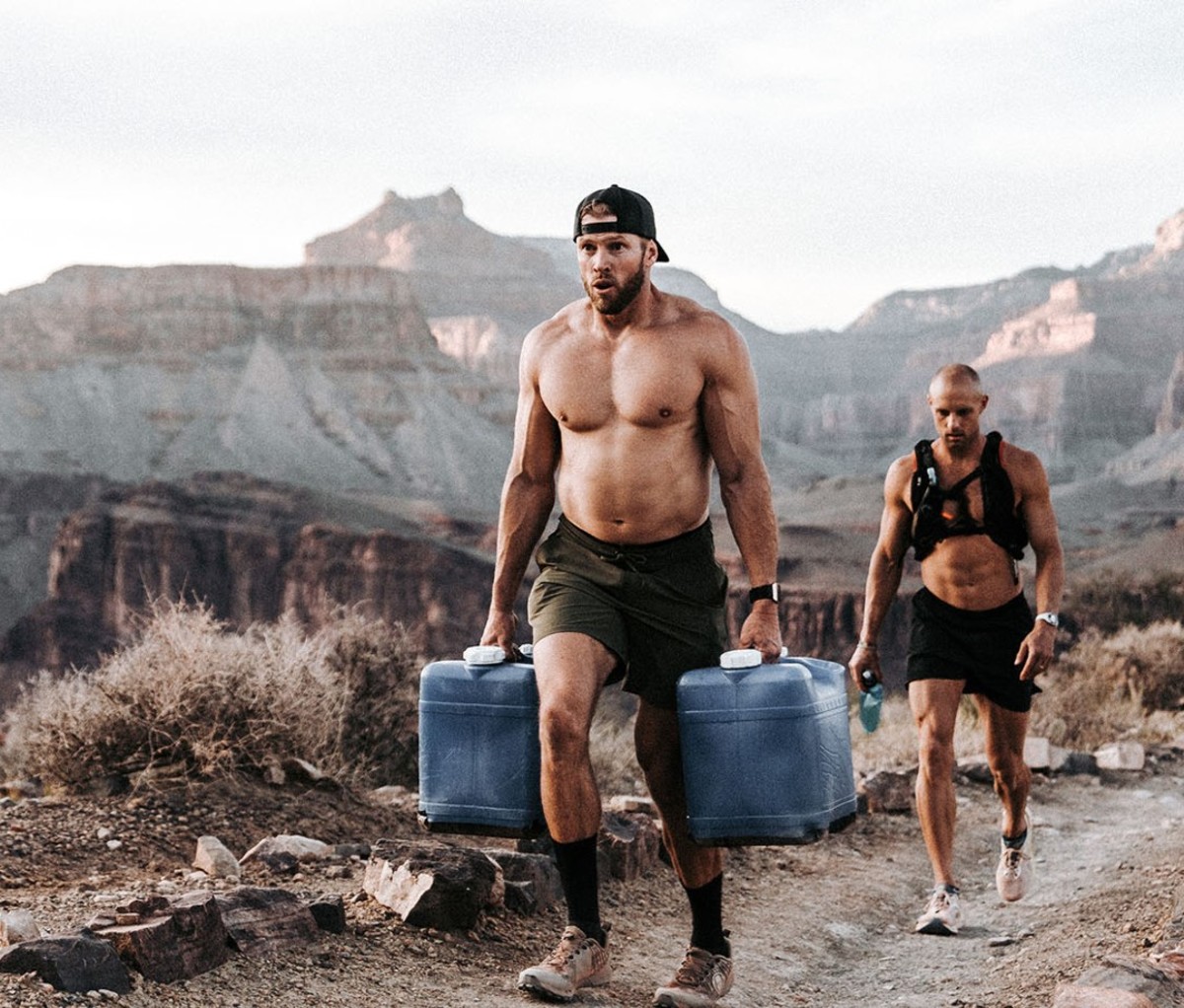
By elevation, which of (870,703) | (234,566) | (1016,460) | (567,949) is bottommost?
(234,566)

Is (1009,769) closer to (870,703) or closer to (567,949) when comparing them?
(870,703)

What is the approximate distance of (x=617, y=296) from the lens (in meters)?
4.61

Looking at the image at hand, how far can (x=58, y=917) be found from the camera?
16.4 feet

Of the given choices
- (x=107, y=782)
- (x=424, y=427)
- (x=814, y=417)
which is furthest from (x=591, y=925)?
(x=814, y=417)

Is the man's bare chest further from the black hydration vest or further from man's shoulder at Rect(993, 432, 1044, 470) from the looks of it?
man's shoulder at Rect(993, 432, 1044, 470)

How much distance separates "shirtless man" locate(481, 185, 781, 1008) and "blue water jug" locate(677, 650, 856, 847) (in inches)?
7.0

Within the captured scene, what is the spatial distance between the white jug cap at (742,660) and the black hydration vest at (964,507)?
6.65 ft

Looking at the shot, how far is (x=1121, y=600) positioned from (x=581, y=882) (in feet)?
109

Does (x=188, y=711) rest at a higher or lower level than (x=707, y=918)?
higher

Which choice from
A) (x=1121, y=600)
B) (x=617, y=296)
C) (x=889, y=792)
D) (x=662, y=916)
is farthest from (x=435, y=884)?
(x=1121, y=600)

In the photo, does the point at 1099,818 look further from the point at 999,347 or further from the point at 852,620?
the point at 999,347

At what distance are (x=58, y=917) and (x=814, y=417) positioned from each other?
14547 centimetres

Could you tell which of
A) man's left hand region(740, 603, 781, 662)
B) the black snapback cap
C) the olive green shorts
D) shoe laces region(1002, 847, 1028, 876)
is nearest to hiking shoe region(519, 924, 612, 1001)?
the olive green shorts

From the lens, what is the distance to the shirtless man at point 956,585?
625 cm
